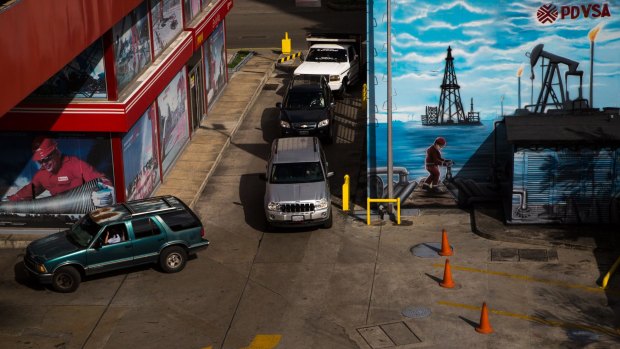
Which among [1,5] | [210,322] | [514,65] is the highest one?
[1,5]

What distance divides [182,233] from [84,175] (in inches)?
161

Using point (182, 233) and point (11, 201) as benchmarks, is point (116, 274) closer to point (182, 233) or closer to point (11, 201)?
point (182, 233)

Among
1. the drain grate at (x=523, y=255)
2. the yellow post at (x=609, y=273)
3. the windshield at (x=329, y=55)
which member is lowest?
the drain grate at (x=523, y=255)

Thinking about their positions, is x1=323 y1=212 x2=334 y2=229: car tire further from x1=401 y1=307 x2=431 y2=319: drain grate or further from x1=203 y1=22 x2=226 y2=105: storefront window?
x1=203 y1=22 x2=226 y2=105: storefront window

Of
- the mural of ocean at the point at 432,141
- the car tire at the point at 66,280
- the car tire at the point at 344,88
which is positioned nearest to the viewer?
the car tire at the point at 66,280

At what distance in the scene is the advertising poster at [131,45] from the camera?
26.6 m

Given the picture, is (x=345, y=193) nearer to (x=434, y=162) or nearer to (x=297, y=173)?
(x=297, y=173)

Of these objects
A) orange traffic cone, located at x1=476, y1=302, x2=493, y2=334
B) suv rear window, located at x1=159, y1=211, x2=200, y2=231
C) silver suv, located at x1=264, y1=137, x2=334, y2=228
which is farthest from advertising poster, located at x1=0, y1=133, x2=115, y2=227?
orange traffic cone, located at x1=476, y1=302, x2=493, y2=334

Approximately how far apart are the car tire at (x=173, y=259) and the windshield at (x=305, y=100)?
470 inches

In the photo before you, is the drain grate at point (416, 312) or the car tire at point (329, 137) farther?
the car tire at point (329, 137)

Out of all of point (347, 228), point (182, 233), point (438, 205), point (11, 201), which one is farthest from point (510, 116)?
point (11, 201)

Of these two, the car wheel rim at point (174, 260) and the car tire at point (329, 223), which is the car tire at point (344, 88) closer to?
the car tire at point (329, 223)

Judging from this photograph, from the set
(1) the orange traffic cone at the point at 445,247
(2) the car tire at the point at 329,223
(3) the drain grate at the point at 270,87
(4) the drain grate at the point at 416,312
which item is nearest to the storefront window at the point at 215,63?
(3) the drain grate at the point at 270,87

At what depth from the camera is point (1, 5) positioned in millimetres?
18438
